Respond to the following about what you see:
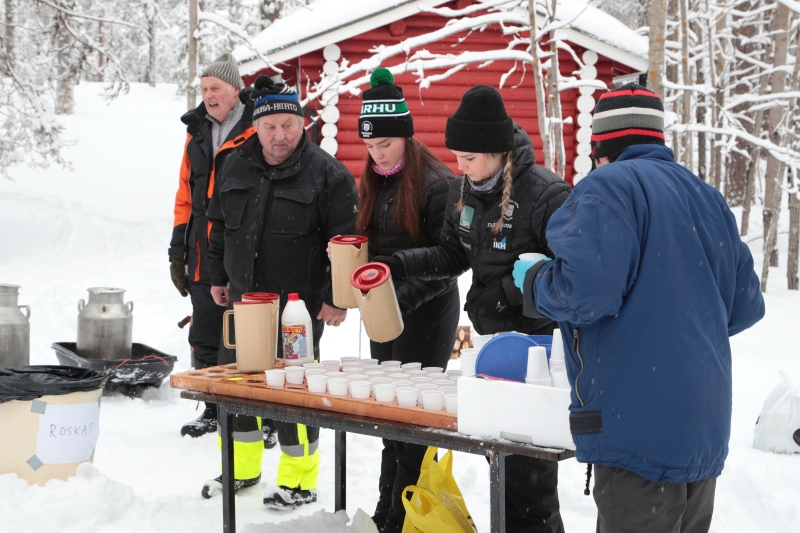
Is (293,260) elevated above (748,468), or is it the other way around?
(293,260)

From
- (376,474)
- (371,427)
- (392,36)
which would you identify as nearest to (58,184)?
(392,36)

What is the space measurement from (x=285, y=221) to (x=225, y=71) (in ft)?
4.68

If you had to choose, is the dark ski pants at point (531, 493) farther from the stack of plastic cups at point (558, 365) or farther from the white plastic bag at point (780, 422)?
the white plastic bag at point (780, 422)

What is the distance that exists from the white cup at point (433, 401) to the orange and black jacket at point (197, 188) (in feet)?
8.43

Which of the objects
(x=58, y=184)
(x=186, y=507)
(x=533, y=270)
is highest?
(x=58, y=184)

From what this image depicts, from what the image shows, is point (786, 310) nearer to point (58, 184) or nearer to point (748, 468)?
point (748, 468)

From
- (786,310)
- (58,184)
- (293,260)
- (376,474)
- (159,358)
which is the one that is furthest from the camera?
(58,184)

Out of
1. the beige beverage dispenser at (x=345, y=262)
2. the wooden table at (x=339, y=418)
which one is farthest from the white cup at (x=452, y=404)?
the beige beverage dispenser at (x=345, y=262)

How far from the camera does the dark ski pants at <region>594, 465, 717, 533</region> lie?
6.94ft

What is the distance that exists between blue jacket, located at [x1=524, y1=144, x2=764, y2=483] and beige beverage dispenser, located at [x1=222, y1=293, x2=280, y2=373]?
1.41 m

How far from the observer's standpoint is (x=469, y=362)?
8.70 ft

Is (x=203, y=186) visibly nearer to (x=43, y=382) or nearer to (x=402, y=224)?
(x=43, y=382)

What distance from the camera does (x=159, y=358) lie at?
6.23 meters

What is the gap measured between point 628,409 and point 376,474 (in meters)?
2.65
